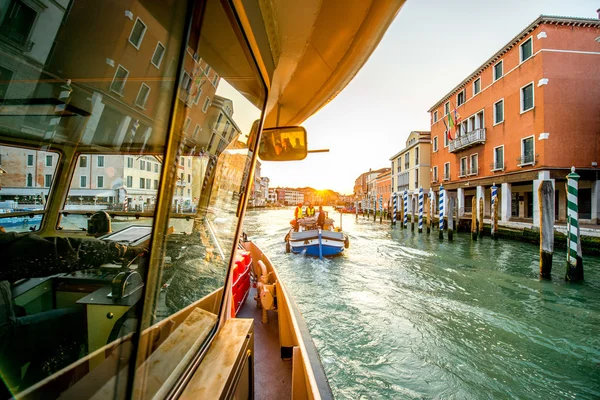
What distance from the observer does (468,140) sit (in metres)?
20.0

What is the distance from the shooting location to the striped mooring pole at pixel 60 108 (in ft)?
2.19

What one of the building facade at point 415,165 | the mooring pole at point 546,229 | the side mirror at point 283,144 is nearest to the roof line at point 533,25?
the building facade at point 415,165

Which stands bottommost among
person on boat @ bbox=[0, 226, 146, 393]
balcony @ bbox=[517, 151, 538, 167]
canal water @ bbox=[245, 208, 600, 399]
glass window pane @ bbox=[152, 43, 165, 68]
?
canal water @ bbox=[245, 208, 600, 399]

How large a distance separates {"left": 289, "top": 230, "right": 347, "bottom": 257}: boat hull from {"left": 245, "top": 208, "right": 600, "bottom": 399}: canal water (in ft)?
4.32

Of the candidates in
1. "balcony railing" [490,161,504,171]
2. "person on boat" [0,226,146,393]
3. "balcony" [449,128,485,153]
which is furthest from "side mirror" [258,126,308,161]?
"balcony" [449,128,485,153]

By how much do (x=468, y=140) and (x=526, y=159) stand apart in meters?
4.93

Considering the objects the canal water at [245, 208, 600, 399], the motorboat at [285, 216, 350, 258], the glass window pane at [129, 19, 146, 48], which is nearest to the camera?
the glass window pane at [129, 19, 146, 48]

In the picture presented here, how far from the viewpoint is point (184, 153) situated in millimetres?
802

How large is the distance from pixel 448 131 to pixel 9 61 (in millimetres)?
26099

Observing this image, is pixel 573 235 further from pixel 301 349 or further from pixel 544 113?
pixel 544 113

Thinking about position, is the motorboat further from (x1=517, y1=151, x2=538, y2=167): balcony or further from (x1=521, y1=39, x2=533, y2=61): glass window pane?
(x1=521, y1=39, x2=533, y2=61): glass window pane

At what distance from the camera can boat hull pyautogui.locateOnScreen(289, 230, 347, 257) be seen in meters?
11.0

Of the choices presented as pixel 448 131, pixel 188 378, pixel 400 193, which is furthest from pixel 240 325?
pixel 400 193

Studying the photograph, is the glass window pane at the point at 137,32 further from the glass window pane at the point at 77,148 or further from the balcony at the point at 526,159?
the balcony at the point at 526,159
